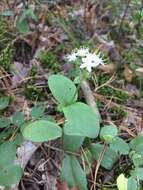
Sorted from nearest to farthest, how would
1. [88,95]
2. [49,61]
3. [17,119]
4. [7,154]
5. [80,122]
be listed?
[80,122]
[7,154]
[17,119]
[88,95]
[49,61]

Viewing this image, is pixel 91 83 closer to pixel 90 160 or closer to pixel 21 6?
pixel 90 160

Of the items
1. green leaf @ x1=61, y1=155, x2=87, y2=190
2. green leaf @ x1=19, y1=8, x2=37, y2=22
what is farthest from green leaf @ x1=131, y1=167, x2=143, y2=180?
green leaf @ x1=19, y1=8, x2=37, y2=22

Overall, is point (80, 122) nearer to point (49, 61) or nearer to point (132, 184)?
point (132, 184)

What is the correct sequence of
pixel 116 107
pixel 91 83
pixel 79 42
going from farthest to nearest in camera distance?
pixel 79 42
pixel 91 83
pixel 116 107

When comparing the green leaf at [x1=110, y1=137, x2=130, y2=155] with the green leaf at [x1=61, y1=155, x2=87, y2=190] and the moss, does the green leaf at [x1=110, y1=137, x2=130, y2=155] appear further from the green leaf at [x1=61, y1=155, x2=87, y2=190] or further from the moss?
the moss

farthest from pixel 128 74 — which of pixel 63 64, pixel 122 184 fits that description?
pixel 122 184

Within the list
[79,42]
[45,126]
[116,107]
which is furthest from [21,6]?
[45,126]

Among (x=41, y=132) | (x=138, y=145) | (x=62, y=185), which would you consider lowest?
(x=62, y=185)
